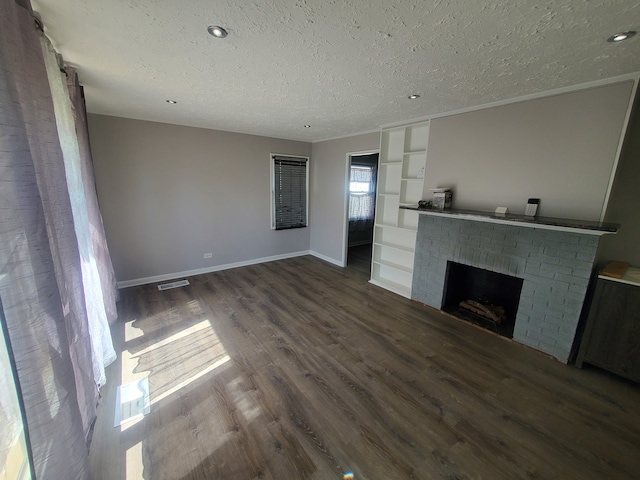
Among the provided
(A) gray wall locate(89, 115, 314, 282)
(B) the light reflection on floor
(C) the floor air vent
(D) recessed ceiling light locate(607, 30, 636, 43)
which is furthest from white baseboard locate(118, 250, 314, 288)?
(D) recessed ceiling light locate(607, 30, 636, 43)

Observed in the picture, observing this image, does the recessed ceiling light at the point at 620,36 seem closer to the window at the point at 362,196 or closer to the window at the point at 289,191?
the window at the point at 289,191

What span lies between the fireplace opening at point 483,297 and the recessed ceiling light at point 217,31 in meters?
3.22

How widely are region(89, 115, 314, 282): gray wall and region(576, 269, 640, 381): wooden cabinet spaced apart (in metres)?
4.62

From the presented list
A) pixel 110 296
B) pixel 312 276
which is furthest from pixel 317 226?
pixel 110 296

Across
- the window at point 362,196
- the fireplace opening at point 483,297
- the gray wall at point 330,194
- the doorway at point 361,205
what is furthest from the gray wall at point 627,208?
the window at point 362,196

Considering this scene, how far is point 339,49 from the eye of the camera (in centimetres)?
169

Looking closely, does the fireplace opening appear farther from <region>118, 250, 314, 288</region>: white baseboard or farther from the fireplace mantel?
<region>118, 250, 314, 288</region>: white baseboard

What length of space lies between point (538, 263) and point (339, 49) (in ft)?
8.73

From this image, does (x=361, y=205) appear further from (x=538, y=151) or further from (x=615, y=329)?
(x=615, y=329)

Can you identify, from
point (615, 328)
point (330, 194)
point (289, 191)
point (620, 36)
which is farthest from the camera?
point (289, 191)

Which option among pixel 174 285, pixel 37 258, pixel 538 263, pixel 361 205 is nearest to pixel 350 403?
pixel 37 258

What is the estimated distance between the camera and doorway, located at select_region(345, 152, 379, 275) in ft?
19.9

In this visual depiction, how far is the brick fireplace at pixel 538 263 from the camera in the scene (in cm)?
230

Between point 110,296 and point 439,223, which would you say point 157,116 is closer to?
point 110,296
